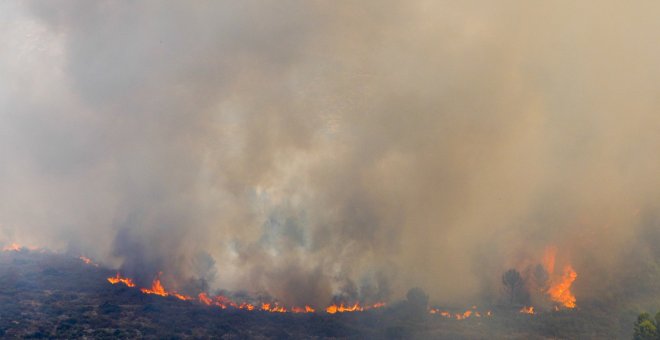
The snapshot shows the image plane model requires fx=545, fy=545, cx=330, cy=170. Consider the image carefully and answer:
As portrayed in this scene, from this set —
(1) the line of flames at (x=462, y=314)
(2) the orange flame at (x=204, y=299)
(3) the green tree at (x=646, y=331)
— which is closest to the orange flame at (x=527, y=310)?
(1) the line of flames at (x=462, y=314)

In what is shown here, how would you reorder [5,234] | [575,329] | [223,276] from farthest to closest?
[5,234]
[223,276]
[575,329]

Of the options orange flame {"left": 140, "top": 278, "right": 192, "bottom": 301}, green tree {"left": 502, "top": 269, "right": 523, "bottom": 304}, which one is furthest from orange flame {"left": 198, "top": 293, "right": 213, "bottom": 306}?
green tree {"left": 502, "top": 269, "right": 523, "bottom": 304}

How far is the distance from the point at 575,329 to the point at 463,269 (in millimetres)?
24763

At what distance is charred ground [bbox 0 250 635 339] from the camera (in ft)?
229

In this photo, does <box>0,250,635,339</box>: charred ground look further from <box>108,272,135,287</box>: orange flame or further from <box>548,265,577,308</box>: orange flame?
<box>548,265,577,308</box>: orange flame

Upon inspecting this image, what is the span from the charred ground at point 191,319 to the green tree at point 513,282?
4241mm

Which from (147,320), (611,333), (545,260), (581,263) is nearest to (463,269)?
(545,260)

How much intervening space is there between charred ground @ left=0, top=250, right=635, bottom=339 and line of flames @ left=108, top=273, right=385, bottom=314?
2.31 meters

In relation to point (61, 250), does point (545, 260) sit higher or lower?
lower

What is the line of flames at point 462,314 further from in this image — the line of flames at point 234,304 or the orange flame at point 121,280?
the orange flame at point 121,280

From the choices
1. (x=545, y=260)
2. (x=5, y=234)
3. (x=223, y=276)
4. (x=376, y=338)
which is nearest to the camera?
(x=376, y=338)

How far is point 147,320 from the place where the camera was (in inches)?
2904

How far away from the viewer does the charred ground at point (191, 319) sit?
69.7 m

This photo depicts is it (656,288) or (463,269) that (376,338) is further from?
(656,288)
